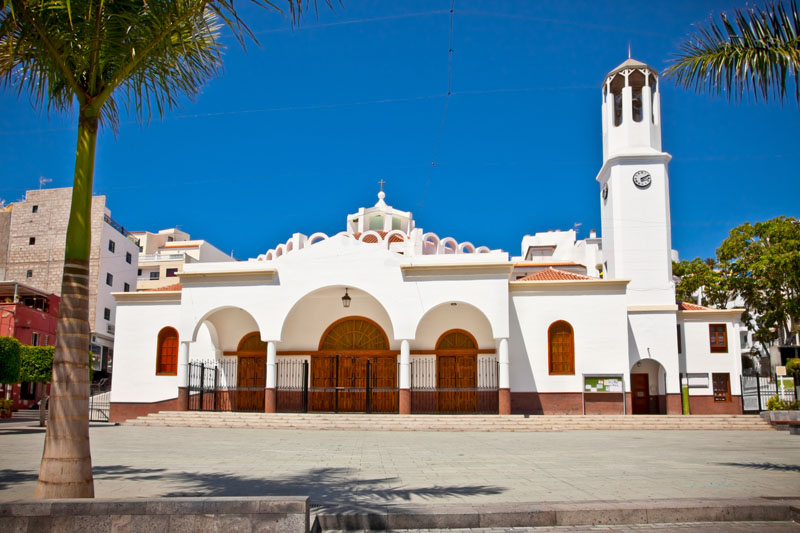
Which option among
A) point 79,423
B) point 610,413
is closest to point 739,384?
point 610,413

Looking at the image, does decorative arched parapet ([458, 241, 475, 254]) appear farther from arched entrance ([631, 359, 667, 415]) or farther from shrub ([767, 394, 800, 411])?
shrub ([767, 394, 800, 411])

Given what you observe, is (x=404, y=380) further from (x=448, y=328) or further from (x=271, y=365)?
(x=271, y=365)

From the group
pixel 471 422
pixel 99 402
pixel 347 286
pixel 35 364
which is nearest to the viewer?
pixel 471 422

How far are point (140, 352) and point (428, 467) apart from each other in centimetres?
1853

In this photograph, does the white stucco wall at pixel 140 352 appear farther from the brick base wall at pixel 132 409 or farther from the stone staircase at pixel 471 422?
the stone staircase at pixel 471 422

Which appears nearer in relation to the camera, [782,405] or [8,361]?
[782,405]

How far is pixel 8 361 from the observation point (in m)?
23.8

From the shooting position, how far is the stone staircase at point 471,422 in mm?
20109

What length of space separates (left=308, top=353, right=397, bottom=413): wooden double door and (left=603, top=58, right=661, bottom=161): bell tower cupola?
480 inches

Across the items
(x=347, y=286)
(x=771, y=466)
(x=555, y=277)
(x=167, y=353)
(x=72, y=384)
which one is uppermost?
(x=555, y=277)

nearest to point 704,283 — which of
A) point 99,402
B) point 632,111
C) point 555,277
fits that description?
point 632,111

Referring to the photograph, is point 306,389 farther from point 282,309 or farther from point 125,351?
point 125,351

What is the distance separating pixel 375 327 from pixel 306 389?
3621mm

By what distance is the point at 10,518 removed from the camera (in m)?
5.25
